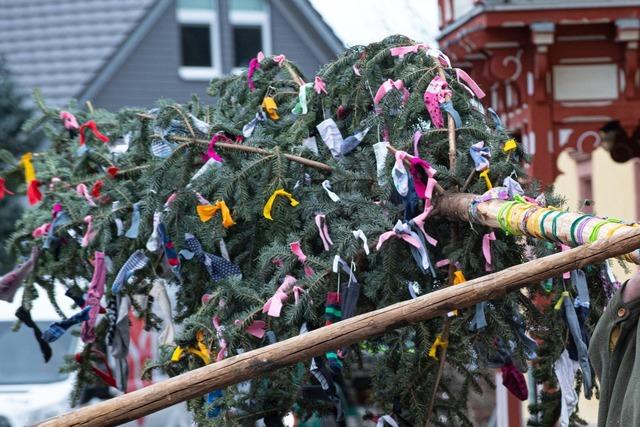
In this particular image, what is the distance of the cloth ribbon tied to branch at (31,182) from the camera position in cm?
447

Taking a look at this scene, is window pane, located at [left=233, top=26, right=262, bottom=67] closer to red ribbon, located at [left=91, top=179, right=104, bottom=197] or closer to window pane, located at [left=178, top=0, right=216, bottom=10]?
window pane, located at [left=178, top=0, right=216, bottom=10]

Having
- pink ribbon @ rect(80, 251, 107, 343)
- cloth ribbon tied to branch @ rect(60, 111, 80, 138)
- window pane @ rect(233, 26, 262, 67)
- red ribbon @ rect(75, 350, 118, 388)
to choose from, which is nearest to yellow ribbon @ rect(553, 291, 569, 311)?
pink ribbon @ rect(80, 251, 107, 343)

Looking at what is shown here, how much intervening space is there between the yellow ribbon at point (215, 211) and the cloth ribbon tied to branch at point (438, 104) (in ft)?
2.32

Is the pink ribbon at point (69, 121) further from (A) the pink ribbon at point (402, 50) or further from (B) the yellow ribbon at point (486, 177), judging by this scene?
(B) the yellow ribbon at point (486, 177)

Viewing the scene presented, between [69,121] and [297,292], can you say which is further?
[69,121]

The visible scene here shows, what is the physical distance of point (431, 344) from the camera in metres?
3.22

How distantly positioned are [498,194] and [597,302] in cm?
53

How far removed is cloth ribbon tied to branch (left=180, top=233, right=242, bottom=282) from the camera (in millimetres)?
3482

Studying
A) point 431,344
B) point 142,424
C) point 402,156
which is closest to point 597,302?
point 431,344

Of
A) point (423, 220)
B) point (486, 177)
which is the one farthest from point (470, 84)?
point (423, 220)

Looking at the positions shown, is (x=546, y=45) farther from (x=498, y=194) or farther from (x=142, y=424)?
(x=498, y=194)

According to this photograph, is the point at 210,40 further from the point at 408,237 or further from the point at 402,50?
the point at 408,237

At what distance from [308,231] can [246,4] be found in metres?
15.8

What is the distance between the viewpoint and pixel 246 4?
18609 mm
